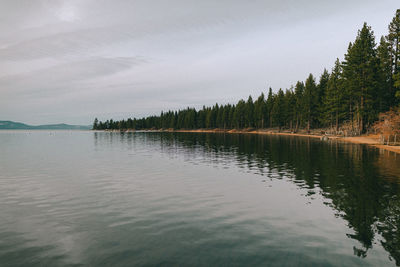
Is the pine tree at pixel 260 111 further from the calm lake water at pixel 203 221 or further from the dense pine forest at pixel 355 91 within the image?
the calm lake water at pixel 203 221

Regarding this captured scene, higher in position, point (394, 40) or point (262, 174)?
point (394, 40)

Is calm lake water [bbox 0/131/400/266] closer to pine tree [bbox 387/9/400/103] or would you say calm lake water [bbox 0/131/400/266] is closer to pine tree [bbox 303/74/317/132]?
pine tree [bbox 387/9/400/103]

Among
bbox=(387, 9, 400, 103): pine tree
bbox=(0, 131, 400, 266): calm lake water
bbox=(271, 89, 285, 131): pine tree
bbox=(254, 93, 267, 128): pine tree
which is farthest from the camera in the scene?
bbox=(254, 93, 267, 128): pine tree

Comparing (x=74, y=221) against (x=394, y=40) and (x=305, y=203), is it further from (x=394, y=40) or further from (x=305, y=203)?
(x=394, y=40)

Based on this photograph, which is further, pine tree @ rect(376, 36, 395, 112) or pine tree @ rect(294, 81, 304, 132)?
pine tree @ rect(294, 81, 304, 132)

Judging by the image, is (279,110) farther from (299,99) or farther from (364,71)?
(364,71)

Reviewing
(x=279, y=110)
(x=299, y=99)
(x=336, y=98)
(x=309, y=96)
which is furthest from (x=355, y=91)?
(x=279, y=110)

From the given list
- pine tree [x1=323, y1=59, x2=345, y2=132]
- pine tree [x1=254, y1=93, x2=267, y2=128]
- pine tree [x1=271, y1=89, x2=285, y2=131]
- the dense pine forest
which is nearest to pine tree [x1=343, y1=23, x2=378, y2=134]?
the dense pine forest

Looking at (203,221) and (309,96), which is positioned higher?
(309,96)

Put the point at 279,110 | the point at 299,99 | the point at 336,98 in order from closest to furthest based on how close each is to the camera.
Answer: the point at 336,98 < the point at 299,99 < the point at 279,110

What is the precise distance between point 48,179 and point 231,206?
1590 centimetres

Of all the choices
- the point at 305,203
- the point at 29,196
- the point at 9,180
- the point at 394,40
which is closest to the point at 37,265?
the point at 29,196

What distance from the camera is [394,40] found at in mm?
63219

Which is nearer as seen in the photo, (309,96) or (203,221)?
(203,221)
